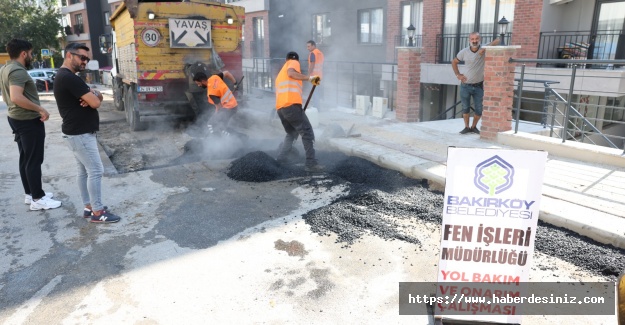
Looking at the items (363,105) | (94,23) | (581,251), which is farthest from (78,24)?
(581,251)

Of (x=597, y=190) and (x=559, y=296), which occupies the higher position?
(x=597, y=190)

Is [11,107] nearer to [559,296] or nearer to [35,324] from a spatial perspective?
[35,324]

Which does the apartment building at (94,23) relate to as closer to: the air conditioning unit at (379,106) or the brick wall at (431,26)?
the brick wall at (431,26)

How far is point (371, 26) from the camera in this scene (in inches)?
643

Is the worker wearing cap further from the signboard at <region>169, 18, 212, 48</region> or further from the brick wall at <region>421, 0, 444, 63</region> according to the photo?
the brick wall at <region>421, 0, 444, 63</region>

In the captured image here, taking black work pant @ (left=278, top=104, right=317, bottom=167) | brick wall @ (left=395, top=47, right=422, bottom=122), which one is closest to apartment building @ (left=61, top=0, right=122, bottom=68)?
brick wall @ (left=395, top=47, right=422, bottom=122)

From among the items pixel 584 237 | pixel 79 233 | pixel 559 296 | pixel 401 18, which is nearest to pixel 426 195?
pixel 584 237

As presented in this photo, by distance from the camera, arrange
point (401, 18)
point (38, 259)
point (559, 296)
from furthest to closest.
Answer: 1. point (401, 18)
2. point (38, 259)
3. point (559, 296)

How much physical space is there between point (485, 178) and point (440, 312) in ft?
3.03

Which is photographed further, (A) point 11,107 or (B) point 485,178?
(A) point 11,107

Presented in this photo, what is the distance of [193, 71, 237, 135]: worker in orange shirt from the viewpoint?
7.50 meters

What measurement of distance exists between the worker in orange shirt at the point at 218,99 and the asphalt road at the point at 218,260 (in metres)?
2.46

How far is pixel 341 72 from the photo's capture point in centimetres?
1647

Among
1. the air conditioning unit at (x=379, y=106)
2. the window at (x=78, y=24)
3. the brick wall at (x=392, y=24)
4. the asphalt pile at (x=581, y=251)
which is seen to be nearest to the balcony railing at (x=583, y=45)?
the air conditioning unit at (x=379, y=106)
